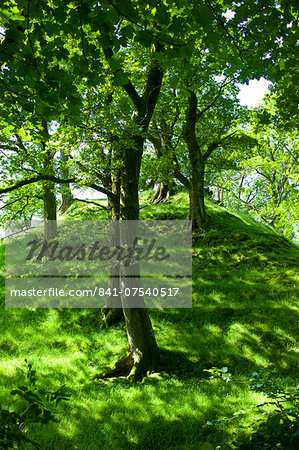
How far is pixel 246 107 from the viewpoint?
12953 mm

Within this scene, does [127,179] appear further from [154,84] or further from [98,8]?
[98,8]

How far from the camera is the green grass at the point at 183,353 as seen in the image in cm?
484

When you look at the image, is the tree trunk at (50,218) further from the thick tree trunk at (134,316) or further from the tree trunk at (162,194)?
the tree trunk at (162,194)

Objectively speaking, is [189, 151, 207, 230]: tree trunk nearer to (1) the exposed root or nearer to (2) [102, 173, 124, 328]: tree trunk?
(2) [102, 173, 124, 328]: tree trunk

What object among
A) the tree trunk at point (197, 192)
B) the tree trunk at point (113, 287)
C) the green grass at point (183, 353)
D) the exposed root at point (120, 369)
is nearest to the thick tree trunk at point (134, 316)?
the exposed root at point (120, 369)

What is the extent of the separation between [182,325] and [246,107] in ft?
31.8

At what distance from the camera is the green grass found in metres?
4.84

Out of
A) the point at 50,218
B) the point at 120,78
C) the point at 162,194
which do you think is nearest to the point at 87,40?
the point at 120,78

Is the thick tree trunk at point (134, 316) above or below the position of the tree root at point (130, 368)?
above

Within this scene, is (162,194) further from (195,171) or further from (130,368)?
(130,368)

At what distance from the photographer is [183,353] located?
7.74 meters

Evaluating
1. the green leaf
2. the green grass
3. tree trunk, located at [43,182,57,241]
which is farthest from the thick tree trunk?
tree trunk, located at [43,182,57,241]

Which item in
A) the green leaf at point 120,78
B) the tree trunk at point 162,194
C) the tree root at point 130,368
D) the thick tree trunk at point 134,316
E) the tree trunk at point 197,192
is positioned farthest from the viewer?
the tree trunk at point 162,194

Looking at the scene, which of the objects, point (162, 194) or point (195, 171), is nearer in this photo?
point (195, 171)
